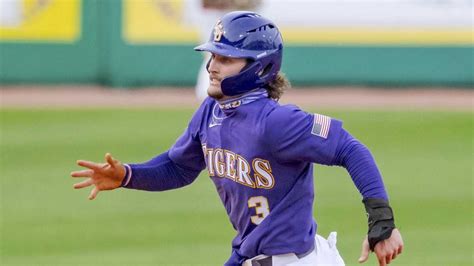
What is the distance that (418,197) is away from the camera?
1041 centimetres

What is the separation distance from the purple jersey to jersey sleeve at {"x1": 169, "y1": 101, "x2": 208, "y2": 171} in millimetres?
169

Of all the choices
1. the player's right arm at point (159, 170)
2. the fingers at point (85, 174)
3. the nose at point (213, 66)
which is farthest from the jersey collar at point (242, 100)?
the fingers at point (85, 174)

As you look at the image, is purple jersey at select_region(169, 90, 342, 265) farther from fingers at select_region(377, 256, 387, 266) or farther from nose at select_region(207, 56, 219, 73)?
fingers at select_region(377, 256, 387, 266)

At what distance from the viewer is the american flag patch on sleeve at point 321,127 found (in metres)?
4.87

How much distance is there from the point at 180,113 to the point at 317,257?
980cm

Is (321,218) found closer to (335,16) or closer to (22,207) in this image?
(22,207)

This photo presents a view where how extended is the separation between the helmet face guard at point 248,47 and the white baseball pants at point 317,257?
735mm

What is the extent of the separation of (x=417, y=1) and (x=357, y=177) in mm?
12703

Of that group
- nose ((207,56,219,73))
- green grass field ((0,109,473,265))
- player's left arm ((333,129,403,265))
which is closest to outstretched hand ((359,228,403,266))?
player's left arm ((333,129,403,265))

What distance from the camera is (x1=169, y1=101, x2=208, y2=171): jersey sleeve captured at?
5344 mm

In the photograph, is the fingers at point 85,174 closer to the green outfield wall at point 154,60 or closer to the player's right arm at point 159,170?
the player's right arm at point 159,170

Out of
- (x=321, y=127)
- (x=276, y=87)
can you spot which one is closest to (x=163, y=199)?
(x=276, y=87)

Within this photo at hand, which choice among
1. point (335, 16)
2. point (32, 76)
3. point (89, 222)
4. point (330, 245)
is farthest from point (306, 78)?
point (330, 245)

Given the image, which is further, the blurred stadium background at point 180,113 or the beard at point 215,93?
the blurred stadium background at point 180,113
